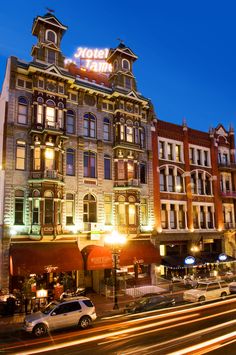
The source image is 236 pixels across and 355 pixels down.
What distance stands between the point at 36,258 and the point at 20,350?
989 centimetres

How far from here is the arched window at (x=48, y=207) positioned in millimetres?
25625

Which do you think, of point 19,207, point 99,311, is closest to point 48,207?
point 19,207

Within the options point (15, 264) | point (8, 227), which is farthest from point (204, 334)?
point (8, 227)

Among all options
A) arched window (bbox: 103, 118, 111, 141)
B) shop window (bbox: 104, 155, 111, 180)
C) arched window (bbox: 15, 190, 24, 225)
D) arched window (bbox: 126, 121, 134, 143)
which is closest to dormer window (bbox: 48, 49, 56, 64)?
arched window (bbox: 103, 118, 111, 141)

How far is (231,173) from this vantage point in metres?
43.0

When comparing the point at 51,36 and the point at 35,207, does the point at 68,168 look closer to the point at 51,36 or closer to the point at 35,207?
the point at 35,207

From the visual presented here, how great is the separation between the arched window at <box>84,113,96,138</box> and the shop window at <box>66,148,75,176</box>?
8.61ft

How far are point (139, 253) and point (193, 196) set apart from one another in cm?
1250

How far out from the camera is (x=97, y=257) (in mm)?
26219

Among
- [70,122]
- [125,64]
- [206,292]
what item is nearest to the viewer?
[206,292]

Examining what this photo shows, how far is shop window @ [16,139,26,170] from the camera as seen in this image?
26.1 metres

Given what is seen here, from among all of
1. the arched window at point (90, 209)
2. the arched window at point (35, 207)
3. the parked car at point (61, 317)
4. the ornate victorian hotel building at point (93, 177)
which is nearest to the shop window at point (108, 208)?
the ornate victorian hotel building at point (93, 177)

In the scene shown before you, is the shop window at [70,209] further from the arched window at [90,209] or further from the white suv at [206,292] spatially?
the white suv at [206,292]

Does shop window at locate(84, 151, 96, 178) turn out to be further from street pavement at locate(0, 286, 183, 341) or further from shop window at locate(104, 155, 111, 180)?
street pavement at locate(0, 286, 183, 341)
